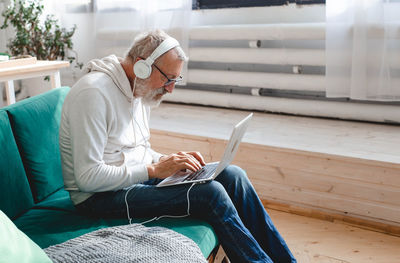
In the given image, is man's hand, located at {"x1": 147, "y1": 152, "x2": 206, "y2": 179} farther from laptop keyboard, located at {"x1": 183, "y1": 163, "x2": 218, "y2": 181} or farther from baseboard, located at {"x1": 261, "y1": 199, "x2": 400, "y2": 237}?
baseboard, located at {"x1": 261, "y1": 199, "x2": 400, "y2": 237}

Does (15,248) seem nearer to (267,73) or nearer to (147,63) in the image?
(147,63)

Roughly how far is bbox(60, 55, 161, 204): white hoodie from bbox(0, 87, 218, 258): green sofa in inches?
4.5

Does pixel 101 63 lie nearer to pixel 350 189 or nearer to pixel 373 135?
pixel 350 189

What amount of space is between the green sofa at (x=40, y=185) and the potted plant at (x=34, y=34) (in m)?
1.56

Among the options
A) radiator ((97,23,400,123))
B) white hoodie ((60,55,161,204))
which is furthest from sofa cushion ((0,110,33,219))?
radiator ((97,23,400,123))

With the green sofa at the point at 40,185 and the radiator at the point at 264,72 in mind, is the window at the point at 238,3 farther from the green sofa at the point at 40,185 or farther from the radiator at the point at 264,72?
the green sofa at the point at 40,185

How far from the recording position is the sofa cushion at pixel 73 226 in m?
1.35

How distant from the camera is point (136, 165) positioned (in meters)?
1.58

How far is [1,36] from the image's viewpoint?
3.49 m

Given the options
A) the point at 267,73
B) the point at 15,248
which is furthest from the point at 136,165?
the point at 267,73

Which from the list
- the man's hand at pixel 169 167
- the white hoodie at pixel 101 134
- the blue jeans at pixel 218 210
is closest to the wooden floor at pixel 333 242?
the blue jeans at pixel 218 210

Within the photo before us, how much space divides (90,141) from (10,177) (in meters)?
0.33

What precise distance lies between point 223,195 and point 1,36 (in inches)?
112

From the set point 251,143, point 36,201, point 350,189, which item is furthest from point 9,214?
point 350,189
